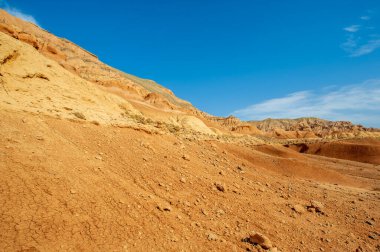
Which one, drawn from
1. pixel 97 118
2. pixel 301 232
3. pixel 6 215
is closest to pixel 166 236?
pixel 6 215

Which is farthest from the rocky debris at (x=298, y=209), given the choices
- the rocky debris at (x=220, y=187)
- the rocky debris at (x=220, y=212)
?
the rocky debris at (x=220, y=212)

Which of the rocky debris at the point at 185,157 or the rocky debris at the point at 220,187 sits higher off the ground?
the rocky debris at the point at 185,157

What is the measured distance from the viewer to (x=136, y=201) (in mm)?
6422

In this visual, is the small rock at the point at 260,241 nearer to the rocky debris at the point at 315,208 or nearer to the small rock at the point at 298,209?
the small rock at the point at 298,209

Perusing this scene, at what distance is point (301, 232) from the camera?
758cm

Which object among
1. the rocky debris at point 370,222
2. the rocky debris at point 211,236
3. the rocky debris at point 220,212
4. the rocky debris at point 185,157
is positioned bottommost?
the rocky debris at point 211,236

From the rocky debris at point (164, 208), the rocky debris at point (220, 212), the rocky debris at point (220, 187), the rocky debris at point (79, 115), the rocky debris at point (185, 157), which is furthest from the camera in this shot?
the rocky debris at point (185, 157)

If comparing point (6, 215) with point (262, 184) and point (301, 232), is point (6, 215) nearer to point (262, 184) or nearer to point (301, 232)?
point (301, 232)

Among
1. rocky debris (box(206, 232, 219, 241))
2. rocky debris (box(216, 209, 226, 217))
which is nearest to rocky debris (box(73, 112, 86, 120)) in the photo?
rocky debris (box(216, 209, 226, 217))

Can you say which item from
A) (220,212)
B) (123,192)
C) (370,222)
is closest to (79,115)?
(123,192)

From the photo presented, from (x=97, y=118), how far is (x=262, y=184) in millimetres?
7371

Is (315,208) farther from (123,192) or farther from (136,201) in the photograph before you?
(123,192)

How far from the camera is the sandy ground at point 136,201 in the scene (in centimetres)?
498

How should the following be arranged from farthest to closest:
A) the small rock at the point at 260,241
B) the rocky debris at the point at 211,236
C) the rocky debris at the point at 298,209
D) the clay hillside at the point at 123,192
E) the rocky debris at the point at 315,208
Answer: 1. the rocky debris at the point at 315,208
2. the rocky debris at the point at 298,209
3. the small rock at the point at 260,241
4. the rocky debris at the point at 211,236
5. the clay hillside at the point at 123,192
